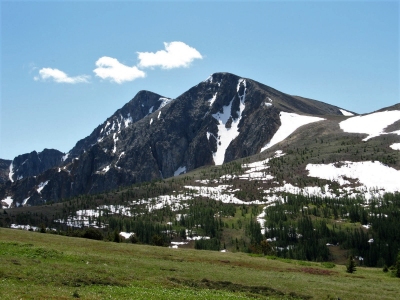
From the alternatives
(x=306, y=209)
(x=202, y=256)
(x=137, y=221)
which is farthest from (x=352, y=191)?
(x=202, y=256)

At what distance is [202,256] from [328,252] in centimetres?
8193

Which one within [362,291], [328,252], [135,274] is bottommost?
[328,252]

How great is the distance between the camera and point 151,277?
3709cm

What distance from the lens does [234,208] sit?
18300cm

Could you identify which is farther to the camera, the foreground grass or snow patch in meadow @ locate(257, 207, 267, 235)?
snow patch in meadow @ locate(257, 207, 267, 235)

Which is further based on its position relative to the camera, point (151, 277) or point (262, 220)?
point (262, 220)

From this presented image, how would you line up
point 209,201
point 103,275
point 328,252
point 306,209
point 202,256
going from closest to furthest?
point 103,275, point 202,256, point 328,252, point 306,209, point 209,201

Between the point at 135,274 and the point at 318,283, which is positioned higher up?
the point at 135,274

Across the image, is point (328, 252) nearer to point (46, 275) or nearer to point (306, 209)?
point (306, 209)

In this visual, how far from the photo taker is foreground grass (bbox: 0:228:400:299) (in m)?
28.7

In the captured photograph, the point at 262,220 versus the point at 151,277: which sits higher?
the point at 151,277

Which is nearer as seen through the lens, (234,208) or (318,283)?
(318,283)

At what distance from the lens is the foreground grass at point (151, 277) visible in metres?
28.7

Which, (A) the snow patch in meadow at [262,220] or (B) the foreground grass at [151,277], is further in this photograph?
(A) the snow patch in meadow at [262,220]
